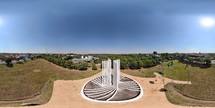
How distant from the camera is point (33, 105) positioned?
16.9 m

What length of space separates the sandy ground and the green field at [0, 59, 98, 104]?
1.03 meters

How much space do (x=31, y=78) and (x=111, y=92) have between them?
10.9 meters

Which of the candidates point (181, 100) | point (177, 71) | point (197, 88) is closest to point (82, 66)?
point (177, 71)

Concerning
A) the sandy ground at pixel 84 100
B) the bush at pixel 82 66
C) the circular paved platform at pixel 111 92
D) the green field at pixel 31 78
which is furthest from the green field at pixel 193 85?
the bush at pixel 82 66

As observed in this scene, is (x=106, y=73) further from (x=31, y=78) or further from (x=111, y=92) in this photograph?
(x=31, y=78)

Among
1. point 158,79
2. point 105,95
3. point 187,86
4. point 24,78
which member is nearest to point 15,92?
point 24,78

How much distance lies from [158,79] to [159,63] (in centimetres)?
729

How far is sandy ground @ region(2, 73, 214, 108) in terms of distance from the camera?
54.9 feet

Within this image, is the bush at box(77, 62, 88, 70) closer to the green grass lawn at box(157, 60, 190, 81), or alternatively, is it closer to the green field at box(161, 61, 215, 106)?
the green grass lawn at box(157, 60, 190, 81)

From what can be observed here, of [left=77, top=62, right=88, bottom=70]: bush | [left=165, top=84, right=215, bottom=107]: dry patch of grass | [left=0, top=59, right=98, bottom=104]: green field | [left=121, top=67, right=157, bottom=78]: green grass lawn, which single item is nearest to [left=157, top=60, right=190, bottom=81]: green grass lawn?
[left=121, top=67, right=157, bottom=78]: green grass lawn

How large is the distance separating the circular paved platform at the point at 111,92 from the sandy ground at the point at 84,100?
57cm

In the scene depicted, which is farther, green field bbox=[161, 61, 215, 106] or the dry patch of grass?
green field bbox=[161, 61, 215, 106]

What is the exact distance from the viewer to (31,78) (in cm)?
2433

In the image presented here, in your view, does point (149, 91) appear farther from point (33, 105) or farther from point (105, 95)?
point (33, 105)
